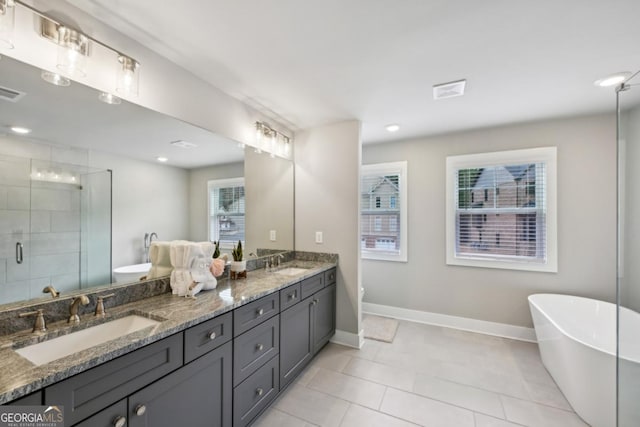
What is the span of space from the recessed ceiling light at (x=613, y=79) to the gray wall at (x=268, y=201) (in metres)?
2.79

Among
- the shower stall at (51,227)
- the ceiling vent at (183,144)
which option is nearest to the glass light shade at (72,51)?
the shower stall at (51,227)

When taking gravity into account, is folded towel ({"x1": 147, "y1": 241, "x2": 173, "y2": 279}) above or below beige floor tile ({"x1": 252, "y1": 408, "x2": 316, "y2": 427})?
above

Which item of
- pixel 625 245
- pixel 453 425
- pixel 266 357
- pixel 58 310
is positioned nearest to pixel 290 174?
pixel 266 357

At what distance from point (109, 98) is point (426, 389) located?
298 centimetres

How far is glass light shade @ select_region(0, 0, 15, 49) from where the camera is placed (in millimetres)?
1123

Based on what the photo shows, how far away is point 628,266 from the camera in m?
1.79

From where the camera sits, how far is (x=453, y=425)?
1.77 metres

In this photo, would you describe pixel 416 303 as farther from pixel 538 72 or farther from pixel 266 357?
pixel 538 72

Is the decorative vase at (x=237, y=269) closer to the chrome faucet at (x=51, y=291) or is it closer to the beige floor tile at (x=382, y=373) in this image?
the chrome faucet at (x=51, y=291)

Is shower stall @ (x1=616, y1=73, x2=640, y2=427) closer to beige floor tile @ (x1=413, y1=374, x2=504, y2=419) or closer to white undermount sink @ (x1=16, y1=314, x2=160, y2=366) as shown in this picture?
beige floor tile @ (x1=413, y1=374, x2=504, y2=419)

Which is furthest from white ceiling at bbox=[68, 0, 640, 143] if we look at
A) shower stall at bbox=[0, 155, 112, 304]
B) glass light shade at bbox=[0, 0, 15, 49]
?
shower stall at bbox=[0, 155, 112, 304]

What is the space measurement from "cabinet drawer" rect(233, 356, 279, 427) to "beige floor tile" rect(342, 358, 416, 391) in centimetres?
79

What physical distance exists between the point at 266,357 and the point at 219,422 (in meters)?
0.45

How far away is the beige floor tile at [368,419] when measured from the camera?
1771 mm
